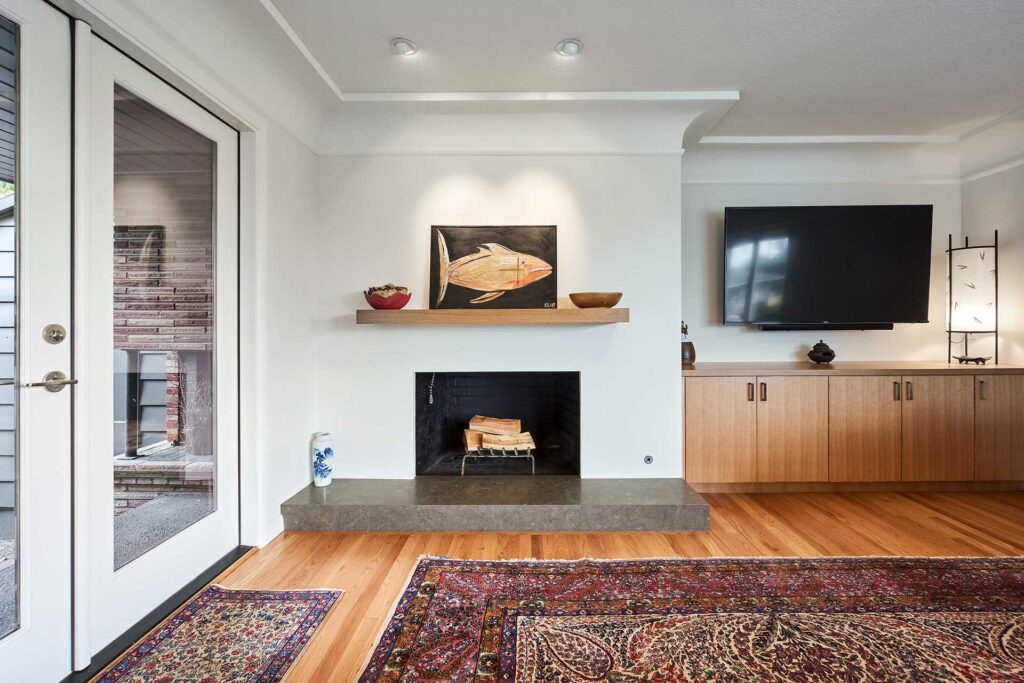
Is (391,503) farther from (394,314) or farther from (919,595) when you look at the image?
(919,595)

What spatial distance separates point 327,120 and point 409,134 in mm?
516

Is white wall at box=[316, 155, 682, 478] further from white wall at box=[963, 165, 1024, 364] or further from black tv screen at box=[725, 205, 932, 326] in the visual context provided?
white wall at box=[963, 165, 1024, 364]

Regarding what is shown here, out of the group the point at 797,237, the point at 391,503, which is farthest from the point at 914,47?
the point at 391,503

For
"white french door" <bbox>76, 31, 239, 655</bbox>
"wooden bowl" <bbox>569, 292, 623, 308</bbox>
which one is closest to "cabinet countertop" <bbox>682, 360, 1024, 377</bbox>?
"wooden bowl" <bbox>569, 292, 623, 308</bbox>

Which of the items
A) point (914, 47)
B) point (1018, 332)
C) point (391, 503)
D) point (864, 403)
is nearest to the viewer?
point (914, 47)

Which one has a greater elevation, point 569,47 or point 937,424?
point 569,47

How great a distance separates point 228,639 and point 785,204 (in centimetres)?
440

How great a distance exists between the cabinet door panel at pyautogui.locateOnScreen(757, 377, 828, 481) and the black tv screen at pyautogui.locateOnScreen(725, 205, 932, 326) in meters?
0.56

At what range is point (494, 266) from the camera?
3086mm

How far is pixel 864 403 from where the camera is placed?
3.30 m

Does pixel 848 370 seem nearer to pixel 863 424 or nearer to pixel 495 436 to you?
pixel 863 424

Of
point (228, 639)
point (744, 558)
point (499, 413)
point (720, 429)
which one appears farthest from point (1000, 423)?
point (228, 639)

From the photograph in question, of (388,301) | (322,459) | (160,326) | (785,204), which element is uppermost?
(785,204)

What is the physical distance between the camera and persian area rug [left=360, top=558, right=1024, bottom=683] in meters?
1.56
